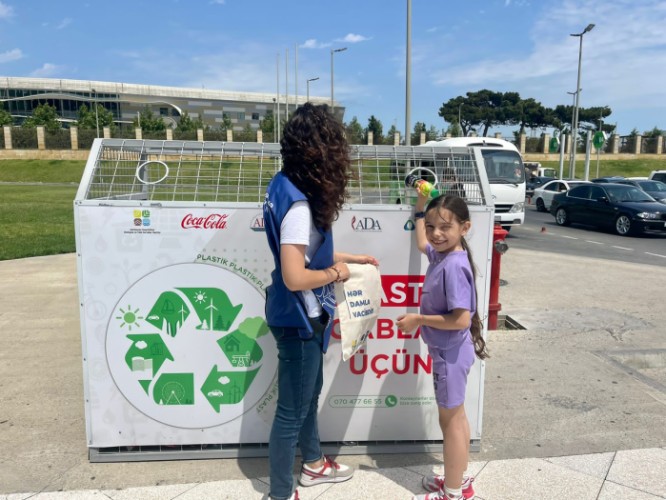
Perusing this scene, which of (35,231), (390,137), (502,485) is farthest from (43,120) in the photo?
(502,485)

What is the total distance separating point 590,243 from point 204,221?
1278 cm

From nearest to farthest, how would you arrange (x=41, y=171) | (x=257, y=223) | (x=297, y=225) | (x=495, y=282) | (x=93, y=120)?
(x=297, y=225) → (x=257, y=223) → (x=495, y=282) → (x=41, y=171) → (x=93, y=120)

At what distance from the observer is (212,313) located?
286 cm

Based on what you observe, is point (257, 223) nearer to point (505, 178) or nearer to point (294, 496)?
point (294, 496)

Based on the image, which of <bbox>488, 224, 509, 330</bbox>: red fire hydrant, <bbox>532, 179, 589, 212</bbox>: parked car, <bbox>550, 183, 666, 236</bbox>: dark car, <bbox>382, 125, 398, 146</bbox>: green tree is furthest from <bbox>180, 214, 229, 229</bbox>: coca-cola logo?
<bbox>382, 125, 398, 146</bbox>: green tree

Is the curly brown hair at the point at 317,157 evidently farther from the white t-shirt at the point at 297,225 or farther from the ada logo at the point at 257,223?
the ada logo at the point at 257,223

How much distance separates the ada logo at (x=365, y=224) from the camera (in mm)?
2873

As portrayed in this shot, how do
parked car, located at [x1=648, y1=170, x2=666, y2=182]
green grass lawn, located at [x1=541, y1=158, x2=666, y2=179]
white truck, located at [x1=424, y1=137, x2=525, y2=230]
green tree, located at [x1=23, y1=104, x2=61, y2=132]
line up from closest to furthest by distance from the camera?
white truck, located at [x1=424, y1=137, x2=525, y2=230] < parked car, located at [x1=648, y1=170, x2=666, y2=182] < green grass lawn, located at [x1=541, y1=158, x2=666, y2=179] < green tree, located at [x1=23, y1=104, x2=61, y2=132]

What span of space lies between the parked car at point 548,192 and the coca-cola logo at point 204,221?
70.5ft

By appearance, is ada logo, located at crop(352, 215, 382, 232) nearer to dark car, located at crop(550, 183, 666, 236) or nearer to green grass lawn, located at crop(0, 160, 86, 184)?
dark car, located at crop(550, 183, 666, 236)

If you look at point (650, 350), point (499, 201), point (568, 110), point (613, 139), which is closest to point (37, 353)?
point (650, 350)

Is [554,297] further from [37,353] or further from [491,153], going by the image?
[491,153]

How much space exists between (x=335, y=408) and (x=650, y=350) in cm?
361

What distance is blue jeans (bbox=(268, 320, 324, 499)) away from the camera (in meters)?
2.31
